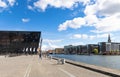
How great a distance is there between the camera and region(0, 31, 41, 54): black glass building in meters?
169

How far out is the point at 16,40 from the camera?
6777 inches

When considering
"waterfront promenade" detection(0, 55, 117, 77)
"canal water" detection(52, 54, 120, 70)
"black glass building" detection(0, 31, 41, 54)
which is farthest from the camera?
"black glass building" detection(0, 31, 41, 54)

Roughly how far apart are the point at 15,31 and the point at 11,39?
6223mm

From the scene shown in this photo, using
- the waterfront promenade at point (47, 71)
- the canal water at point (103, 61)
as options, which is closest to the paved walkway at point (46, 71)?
the waterfront promenade at point (47, 71)

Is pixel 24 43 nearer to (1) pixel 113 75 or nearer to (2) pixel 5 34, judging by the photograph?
(2) pixel 5 34

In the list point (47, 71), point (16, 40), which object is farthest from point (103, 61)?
point (16, 40)

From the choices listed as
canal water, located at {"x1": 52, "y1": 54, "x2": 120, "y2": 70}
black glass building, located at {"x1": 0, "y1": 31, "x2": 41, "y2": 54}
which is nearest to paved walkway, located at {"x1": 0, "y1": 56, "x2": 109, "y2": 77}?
canal water, located at {"x1": 52, "y1": 54, "x2": 120, "y2": 70}

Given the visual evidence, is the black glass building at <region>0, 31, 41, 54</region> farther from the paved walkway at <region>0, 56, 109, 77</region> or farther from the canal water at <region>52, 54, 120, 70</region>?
the paved walkway at <region>0, 56, 109, 77</region>

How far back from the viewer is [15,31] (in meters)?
170

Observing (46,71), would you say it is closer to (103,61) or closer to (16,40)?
(103,61)

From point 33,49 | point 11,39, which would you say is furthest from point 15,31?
point 33,49

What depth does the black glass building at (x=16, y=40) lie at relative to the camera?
16912cm

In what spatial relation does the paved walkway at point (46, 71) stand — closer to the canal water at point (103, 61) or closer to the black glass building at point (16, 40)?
the canal water at point (103, 61)

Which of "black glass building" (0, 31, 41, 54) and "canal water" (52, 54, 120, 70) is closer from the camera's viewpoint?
"canal water" (52, 54, 120, 70)
